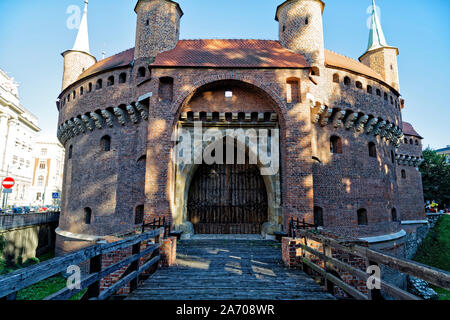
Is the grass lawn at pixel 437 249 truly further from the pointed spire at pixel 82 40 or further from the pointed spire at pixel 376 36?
the pointed spire at pixel 82 40

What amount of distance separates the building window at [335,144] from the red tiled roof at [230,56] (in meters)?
3.66

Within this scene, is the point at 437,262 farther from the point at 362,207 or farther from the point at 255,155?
the point at 255,155

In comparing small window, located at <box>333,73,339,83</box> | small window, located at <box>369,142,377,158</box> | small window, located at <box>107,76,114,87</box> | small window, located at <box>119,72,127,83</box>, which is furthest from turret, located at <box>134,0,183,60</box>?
small window, located at <box>369,142,377,158</box>

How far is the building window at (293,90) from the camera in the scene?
1156cm

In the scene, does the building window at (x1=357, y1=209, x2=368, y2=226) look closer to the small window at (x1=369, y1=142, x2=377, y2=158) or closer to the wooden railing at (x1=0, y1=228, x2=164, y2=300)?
the small window at (x1=369, y1=142, x2=377, y2=158)

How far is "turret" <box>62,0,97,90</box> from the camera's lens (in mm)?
18034

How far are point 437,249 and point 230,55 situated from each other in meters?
23.7

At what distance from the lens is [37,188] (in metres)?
53.6

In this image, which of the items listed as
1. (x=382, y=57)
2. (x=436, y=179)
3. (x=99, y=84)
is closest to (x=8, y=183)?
(x=99, y=84)

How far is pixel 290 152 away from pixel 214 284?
6833 mm

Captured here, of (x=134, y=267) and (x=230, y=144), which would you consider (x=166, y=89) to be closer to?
(x=230, y=144)

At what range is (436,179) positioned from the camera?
1337 inches

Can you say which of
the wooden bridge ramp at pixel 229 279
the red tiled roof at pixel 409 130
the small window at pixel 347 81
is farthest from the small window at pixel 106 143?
the red tiled roof at pixel 409 130
